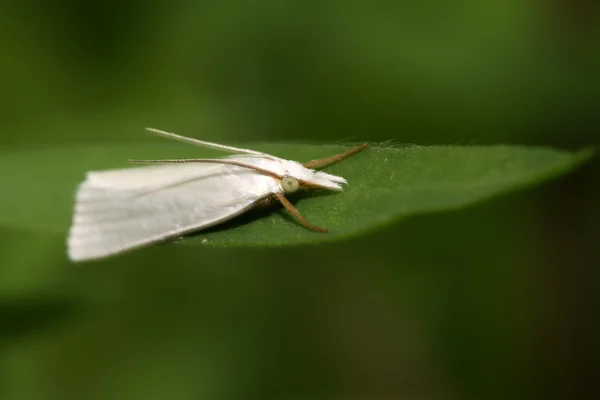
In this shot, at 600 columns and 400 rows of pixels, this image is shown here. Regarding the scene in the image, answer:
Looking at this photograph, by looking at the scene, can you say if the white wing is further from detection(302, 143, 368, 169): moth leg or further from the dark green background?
the dark green background

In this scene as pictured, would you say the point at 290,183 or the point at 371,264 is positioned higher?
the point at 371,264

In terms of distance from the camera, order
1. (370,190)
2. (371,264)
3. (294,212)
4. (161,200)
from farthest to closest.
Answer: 1. (371,264)
2. (161,200)
3. (294,212)
4. (370,190)

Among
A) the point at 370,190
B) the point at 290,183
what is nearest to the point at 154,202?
the point at 290,183

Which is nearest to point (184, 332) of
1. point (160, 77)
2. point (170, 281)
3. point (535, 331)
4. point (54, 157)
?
point (170, 281)

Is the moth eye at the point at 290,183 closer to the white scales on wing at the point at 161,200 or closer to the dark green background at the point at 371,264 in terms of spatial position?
the white scales on wing at the point at 161,200

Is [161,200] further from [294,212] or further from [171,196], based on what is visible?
[294,212]

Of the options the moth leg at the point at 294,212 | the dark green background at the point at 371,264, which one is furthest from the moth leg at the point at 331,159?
the dark green background at the point at 371,264
